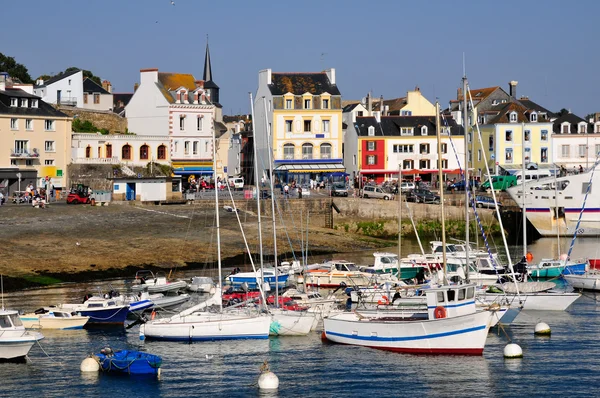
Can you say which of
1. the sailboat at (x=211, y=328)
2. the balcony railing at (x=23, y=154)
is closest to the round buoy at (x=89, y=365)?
the sailboat at (x=211, y=328)

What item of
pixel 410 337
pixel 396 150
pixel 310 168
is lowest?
pixel 410 337

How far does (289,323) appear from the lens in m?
41.0

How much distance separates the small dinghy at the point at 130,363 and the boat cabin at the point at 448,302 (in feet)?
33.0

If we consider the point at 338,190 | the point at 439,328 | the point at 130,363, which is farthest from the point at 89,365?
the point at 338,190

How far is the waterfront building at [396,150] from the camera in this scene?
104 meters

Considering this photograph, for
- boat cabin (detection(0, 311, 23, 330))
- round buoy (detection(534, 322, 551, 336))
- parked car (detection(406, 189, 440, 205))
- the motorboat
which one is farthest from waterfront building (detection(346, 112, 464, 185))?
boat cabin (detection(0, 311, 23, 330))

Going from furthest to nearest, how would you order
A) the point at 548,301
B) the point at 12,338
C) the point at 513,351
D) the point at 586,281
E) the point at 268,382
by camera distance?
the point at 586,281 < the point at 548,301 < the point at 513,351 < the point at 12,338 < the point at 268,382

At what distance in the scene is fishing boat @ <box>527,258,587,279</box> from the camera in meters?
57.2

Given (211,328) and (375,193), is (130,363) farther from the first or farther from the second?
(375,193)

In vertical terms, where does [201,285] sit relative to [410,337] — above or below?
above

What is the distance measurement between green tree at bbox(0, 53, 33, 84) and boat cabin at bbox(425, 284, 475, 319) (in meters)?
107

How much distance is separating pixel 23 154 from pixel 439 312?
55968 millimetres

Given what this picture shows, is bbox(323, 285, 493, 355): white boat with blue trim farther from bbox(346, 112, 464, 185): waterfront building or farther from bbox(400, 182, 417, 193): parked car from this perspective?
bbox(346, 112, 464, 185): waterfront building

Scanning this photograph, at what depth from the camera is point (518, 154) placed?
105562 mm
